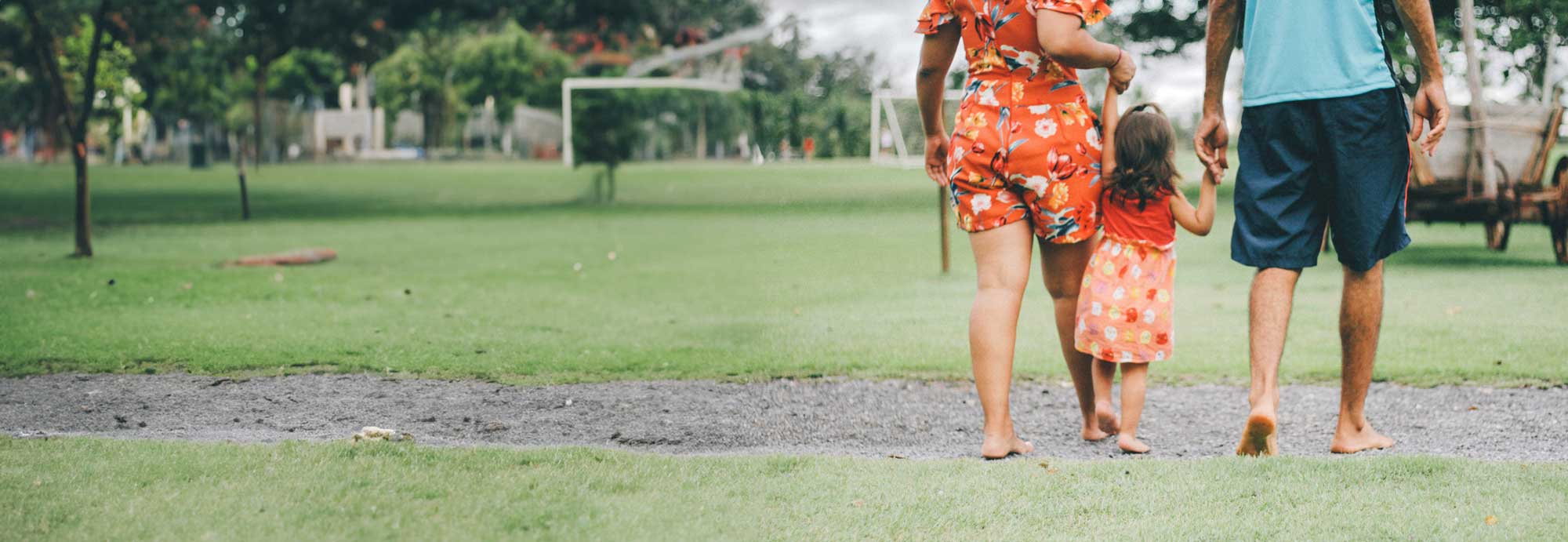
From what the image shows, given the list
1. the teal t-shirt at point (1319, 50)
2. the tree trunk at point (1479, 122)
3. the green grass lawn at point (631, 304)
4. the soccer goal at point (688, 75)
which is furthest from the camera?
the soccer goal at point (688, 75)

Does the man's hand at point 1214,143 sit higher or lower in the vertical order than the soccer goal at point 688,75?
lower

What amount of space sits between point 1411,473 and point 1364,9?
1.38 meters

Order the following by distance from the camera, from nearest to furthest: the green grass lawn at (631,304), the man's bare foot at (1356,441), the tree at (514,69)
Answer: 1. the man's bare foot at (1356,441)
2. the green grass lawn at (631,304)
3. the tree at (514,69)

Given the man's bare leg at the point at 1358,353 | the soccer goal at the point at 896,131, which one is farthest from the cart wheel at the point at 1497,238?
the soccer goal at the point at 896,131

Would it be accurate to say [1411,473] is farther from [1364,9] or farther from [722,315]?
[722,315]

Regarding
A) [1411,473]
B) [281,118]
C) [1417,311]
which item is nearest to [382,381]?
[1411,473]

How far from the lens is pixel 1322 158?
4309mm

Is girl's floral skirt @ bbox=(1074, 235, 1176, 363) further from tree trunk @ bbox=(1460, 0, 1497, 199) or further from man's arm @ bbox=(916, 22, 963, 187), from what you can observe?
tree trunk @ bbox=(1460, 0, 1497, 199)

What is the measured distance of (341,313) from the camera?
27.3ft

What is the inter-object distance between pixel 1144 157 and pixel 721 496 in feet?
5.81

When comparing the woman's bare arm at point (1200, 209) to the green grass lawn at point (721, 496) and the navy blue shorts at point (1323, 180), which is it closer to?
the navy blue shorts at point (1323, 180)

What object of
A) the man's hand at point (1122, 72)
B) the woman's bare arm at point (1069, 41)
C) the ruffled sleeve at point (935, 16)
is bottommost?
the man's hand at point (1122, 72)

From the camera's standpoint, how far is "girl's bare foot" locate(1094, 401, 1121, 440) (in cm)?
480

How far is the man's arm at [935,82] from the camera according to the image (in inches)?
177
